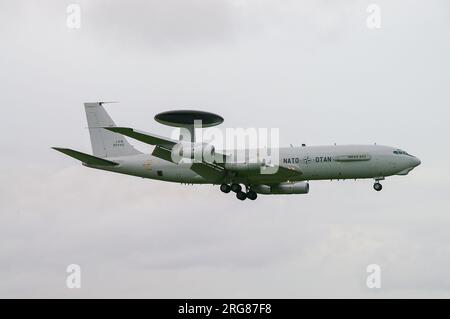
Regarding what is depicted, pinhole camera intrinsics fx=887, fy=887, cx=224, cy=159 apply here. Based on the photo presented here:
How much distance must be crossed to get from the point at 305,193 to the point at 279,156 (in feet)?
27.3

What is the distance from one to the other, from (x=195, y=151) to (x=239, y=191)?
26.5 feet

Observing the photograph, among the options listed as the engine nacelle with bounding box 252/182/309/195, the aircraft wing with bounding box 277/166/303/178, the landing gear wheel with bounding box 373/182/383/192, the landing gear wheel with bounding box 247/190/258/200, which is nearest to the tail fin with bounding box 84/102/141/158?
the landing gear wheel with bounding box 247/190/258/200

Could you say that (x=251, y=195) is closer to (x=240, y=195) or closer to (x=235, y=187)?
(x=240, y=195)

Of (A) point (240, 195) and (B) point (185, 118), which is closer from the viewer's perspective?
(B) point (185, 118)

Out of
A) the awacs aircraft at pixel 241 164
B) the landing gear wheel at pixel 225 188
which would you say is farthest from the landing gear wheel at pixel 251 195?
the landing gear wheel at pixel 225 188

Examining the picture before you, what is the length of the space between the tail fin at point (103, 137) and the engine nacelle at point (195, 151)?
30.2ft

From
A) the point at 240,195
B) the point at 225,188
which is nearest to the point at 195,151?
the point at 225,188

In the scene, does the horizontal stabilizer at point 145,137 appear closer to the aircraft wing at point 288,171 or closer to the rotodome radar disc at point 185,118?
the rotodome radar disc at point 185,118

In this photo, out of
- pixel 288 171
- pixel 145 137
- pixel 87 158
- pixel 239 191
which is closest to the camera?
pixel 145 137

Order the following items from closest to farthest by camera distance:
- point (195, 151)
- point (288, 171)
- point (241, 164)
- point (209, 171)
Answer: point (195, 151) < point (288, 171) < point (241, 164) < point (209, 171)

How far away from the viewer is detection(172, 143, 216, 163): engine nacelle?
229 ft

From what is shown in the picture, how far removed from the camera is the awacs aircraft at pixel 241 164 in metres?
70.1

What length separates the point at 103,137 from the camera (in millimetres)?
80312

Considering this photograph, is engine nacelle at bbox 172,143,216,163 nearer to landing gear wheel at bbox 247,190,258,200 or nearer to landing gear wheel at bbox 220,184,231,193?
landing gear wheel at bbox 220,184,231,193
